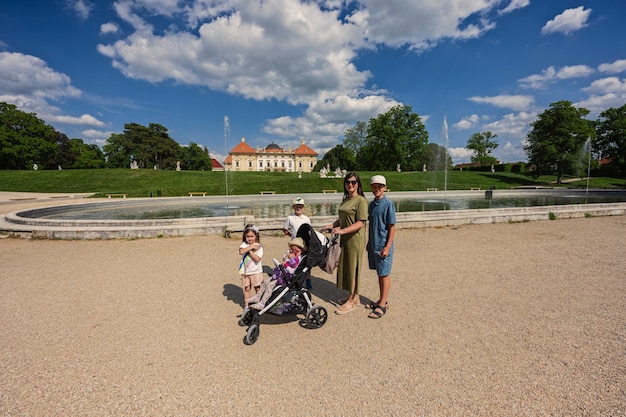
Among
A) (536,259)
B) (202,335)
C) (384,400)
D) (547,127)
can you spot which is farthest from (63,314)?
(547,127)

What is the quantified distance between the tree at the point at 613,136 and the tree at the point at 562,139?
25.5 feet

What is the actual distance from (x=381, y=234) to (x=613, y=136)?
6301 cm

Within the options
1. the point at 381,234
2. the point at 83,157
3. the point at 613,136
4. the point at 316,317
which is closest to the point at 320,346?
the point at 316,317

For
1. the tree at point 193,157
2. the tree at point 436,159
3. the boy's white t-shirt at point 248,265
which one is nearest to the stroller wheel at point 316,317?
the boy's white t-shirt at point 248,265

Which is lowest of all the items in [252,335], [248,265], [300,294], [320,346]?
[320,346]

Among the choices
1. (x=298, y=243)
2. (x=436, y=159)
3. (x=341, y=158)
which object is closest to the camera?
(x=298, y=243)

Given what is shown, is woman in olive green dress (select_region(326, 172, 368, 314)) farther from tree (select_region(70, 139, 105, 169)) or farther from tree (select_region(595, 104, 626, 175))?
tree (select_region(70, 139, 105, 169))

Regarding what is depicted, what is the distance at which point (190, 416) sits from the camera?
92.0 inches

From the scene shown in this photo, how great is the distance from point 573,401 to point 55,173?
53.2 meters

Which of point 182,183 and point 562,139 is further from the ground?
point 562,139

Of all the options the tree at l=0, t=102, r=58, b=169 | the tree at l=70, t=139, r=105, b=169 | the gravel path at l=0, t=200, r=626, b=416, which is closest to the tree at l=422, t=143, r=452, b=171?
the gravel path at l=0, t=200, r=626, b=416

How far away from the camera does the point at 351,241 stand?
3.98 metres

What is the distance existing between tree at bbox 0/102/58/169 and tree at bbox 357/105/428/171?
213 ft

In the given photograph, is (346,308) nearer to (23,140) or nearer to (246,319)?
(246,319)
